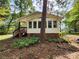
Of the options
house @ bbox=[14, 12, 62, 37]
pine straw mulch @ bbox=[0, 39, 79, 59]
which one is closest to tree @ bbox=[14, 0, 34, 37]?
house @ bbox=[14, 12, 62, 37]

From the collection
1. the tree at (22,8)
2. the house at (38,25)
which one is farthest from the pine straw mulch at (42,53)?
the tree at (22,8)

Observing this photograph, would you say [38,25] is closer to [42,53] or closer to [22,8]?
[42,53]

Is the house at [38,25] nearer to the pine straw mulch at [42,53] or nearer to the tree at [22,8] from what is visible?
the pine straw mulch at [42,53]

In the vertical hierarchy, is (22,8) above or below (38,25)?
above

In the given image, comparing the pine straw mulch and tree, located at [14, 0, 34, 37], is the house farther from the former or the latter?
tree, located at [14, 0, 34, 37]

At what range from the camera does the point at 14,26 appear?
4291 cm

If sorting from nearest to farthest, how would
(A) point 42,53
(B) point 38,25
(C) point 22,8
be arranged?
1. (A) point 42,53
2. (B) point 38,25
3. (C) point 22,8

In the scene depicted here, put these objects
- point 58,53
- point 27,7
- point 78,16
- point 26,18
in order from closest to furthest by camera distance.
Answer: point 58,53
point 26,18
point 78,16
point 27,7

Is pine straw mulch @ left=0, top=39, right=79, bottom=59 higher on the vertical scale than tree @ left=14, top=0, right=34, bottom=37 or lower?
lower

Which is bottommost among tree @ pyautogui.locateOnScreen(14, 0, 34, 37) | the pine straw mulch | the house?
the pine straw mulch

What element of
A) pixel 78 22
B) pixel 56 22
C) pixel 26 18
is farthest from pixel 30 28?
pixel 78 22

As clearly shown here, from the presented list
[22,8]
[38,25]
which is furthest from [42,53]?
[22,8]

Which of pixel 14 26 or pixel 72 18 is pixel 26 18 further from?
pixel 14 26

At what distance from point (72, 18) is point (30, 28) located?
12.1m
